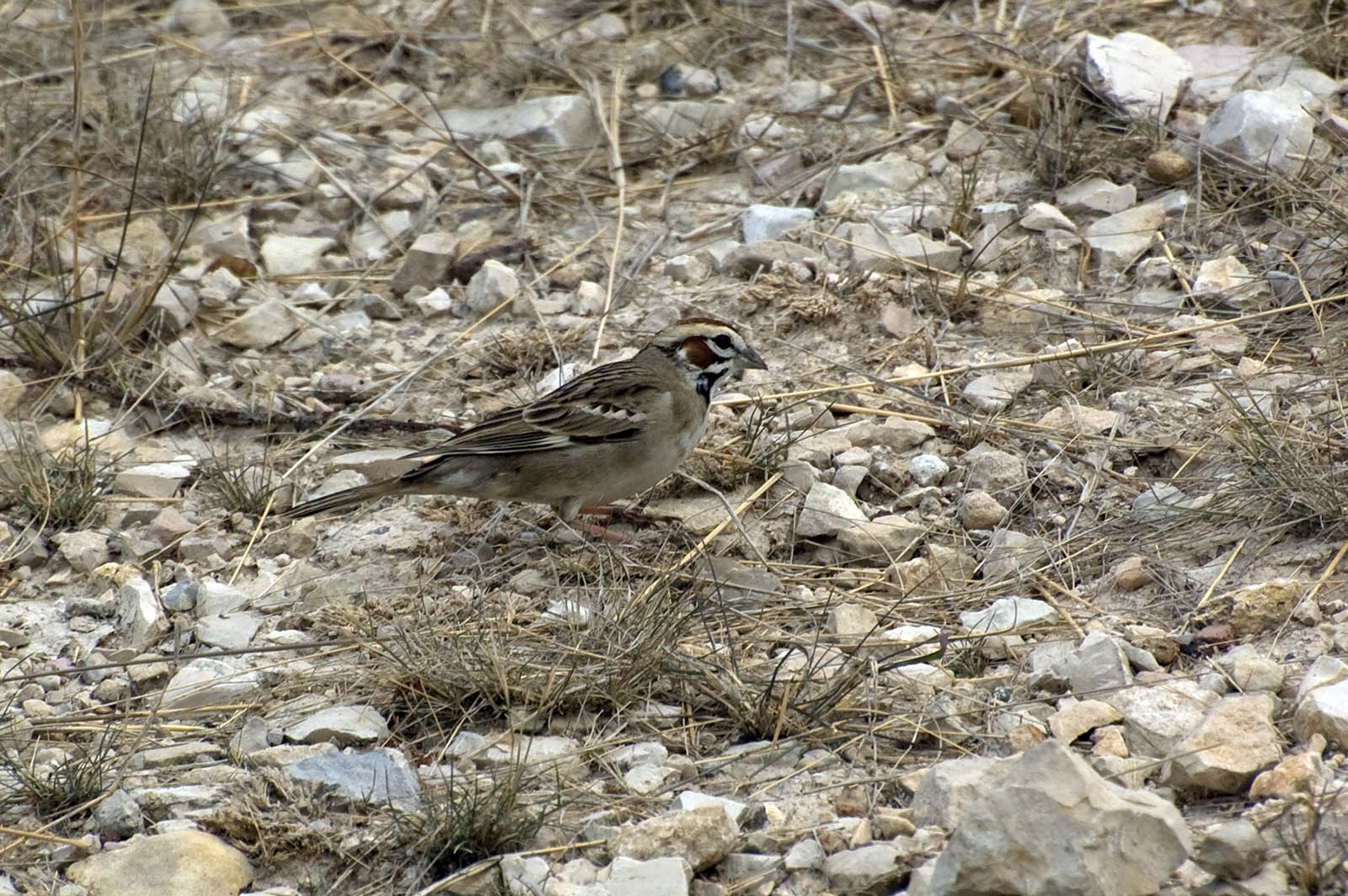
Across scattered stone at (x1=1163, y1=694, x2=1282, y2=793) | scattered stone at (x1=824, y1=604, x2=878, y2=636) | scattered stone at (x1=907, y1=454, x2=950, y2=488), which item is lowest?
scattered stone at (x1=907, y1=454, x2=950, y2=488)

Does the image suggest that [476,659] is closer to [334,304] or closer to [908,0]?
[334,304]

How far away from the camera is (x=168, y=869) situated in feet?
11.7

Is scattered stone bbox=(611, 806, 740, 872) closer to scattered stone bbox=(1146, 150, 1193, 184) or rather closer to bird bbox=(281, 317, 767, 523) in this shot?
bird bbox=(281, 317, 767, 523)

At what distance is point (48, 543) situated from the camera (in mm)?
5520

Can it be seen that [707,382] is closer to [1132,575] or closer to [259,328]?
[1132,575]

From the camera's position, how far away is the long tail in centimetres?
532

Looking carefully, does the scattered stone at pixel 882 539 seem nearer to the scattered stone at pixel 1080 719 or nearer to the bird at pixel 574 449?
the bird at pixel 574 449

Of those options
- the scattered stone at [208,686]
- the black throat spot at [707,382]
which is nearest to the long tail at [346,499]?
the scattered stone at [208,686]

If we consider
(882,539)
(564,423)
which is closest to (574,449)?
(564,423)

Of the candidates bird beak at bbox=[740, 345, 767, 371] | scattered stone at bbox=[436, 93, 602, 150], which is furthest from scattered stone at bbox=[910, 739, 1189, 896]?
scattered stone at bbox=[436, 93, 602, 150]

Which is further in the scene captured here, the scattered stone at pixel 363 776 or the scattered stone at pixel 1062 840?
the scattered stone at pixel 363 776

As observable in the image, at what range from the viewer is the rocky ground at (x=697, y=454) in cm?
363

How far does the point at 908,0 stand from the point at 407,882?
21.7ft

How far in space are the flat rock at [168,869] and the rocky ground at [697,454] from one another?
0.02 meters
